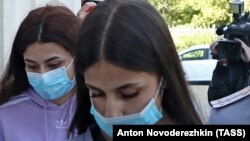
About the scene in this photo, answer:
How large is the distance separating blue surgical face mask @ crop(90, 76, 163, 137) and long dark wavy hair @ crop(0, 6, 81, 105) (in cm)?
98

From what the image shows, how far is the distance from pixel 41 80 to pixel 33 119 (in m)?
0.18

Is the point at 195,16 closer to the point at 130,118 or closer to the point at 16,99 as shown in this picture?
the point at 16,99

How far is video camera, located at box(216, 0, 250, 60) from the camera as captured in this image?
3.27m

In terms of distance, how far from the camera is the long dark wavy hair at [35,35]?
2576mm

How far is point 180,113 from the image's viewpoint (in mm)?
1679

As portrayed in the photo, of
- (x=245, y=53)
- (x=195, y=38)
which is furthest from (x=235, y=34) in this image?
(x=195, y=38)

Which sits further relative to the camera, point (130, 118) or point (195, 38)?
point (195, 38)

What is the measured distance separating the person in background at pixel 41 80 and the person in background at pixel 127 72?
853 mm

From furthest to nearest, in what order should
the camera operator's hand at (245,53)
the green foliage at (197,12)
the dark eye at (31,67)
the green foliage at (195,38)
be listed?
the green foliage at (197,12)
the green foliage at (195,38)
the camera operator's hand at (245,53)
the dark eye at (31,67)

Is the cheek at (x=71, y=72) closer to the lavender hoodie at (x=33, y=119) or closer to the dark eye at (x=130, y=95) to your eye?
the lavender hoodie at (x=33, y=119)

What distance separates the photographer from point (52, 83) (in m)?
2.65

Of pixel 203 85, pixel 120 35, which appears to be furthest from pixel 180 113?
pixel 203 85

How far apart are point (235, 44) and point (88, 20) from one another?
1.81 metres

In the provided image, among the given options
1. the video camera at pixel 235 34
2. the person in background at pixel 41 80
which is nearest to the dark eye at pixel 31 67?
the person in background at pixel 41 80
